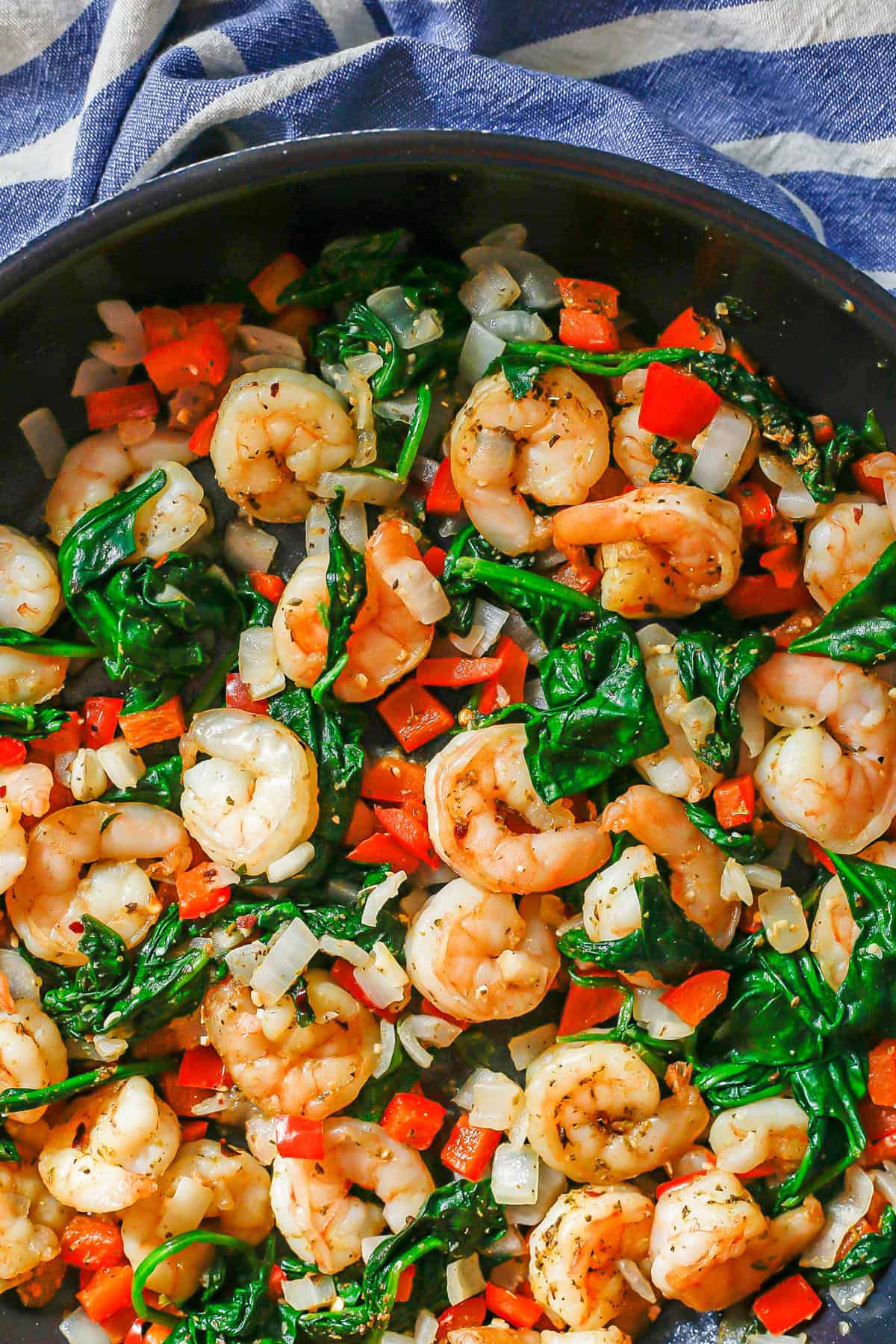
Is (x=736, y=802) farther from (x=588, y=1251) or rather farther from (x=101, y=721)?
(x=101, y=721)

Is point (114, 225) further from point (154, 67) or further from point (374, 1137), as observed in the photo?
point (374, 1137)

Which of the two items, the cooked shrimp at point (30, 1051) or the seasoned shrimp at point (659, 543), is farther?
the cooked shrimp at point (30, 1051)

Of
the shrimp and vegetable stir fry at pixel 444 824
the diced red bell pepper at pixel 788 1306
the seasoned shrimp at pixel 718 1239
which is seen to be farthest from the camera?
the diced red bell pepper at pixel 788 1306

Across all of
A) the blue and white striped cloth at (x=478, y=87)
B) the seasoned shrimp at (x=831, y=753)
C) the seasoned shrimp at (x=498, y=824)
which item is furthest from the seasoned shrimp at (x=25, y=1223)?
the blue and white striped cloth at (x=478, y=87)

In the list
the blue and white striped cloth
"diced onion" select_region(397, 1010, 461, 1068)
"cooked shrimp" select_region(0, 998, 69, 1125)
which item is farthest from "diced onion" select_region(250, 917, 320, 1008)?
the blue and white striped cloth

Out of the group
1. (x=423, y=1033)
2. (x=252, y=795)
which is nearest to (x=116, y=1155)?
(x=423, y=1033)

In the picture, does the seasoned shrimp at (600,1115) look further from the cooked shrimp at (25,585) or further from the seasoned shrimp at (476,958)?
the cooked shrimp at (25,585)

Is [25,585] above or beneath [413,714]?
above
